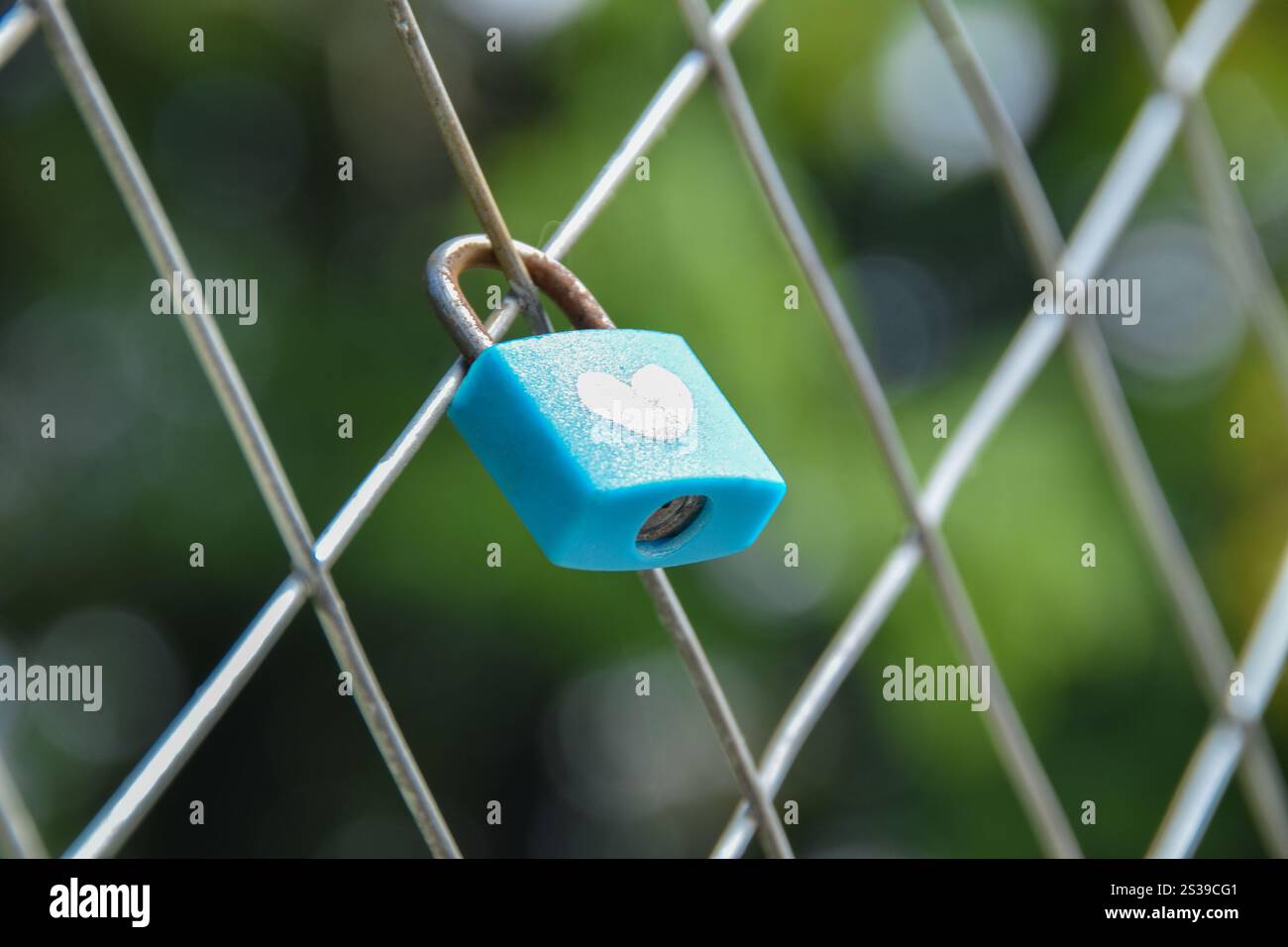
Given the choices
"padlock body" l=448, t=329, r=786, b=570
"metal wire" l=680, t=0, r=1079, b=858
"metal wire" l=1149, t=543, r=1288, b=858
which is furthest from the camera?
"metal wire" l=1149, t=543, r=1288, b=858

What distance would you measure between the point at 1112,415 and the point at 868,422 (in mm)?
180

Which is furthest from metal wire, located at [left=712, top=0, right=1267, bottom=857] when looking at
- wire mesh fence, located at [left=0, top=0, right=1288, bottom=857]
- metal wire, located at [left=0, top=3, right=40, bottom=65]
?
metal wire, located at [left=0, top=3, right=40, bottom=65]

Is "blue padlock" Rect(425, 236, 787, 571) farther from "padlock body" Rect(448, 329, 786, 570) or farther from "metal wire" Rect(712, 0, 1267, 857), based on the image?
"metal wire" Rect(712, 0, 1267, 857)

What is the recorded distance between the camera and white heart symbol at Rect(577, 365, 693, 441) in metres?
0.31

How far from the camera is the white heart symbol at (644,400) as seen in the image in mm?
314

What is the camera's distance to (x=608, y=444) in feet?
1.00

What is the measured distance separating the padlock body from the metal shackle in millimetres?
16

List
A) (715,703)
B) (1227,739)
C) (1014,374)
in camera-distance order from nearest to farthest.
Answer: (715,703)
(1014,374)
(1227,739)

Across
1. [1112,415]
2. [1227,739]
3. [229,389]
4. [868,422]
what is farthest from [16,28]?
[1227,739]

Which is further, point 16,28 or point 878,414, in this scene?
point 878,414

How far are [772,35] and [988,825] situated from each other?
1.49 m

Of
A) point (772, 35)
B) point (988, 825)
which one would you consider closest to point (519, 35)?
point (772, 35)

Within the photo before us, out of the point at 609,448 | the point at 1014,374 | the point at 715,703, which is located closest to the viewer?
the point at 609,448

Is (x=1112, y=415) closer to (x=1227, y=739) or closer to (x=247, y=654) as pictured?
(x=1227, y=739)
